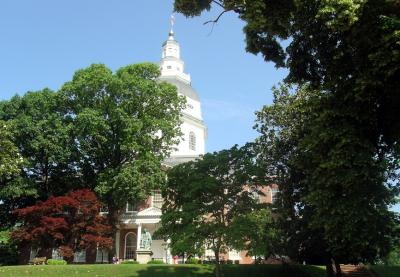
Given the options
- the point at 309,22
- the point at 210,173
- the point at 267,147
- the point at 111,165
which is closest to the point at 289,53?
the point at 309,22

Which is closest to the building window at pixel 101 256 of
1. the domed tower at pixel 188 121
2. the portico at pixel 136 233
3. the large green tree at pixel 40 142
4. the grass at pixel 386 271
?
the portico at pixel 136 233

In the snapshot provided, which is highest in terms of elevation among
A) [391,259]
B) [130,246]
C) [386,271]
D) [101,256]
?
[130,246]

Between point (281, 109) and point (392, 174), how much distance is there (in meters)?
10.8

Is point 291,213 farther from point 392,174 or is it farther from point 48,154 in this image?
point 48,154

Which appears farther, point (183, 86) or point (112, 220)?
point (183, 86)

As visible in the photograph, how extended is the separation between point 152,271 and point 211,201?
6.50 metres

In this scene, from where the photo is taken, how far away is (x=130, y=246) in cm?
4616

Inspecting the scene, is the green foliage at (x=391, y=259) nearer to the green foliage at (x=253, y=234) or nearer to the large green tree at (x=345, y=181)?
the green foliage at (x=253, y=234)

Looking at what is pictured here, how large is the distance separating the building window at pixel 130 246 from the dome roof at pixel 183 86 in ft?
53.8

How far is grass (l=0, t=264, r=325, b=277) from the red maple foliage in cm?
477

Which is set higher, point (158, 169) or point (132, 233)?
point (158, 169)

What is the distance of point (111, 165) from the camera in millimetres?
40094

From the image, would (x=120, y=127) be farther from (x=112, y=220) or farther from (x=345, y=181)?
(x=345, y=181)

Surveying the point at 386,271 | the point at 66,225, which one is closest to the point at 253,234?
the point at 66,225
